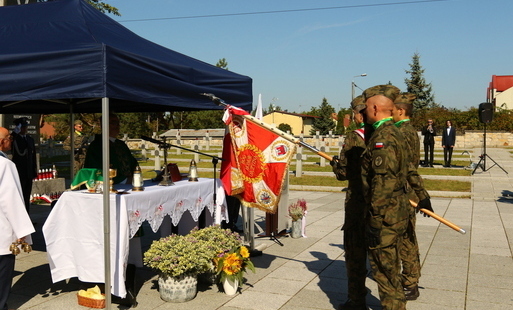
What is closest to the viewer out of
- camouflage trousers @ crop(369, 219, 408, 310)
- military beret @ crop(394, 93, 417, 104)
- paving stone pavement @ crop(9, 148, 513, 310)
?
camouflage trousers @ crop(369, 219, 408, 310)

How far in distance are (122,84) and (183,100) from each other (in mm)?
1097

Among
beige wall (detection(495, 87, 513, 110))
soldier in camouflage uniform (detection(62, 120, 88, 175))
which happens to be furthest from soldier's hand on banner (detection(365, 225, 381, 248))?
beige wall (detection(495, 87, 513, 110))

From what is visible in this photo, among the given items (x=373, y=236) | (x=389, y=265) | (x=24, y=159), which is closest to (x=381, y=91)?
(x=373, y=236)

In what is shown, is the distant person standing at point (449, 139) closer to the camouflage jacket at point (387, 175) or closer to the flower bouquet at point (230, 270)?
the flower bouquet at point (230, 270)

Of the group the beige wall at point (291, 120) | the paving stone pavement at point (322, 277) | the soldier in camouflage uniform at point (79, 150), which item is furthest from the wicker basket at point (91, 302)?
the beige wall at point (291, 120)

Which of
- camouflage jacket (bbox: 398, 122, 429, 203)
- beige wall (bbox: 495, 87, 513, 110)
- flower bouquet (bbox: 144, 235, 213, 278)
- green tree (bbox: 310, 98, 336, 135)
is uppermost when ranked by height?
beige wall (bbox: 495, 87, 513, 110)

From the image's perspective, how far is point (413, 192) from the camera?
17.1 ft

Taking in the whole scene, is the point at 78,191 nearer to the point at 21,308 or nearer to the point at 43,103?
the point at 21,308

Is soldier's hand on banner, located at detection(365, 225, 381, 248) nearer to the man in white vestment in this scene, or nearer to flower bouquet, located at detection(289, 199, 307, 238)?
the man in white vestment

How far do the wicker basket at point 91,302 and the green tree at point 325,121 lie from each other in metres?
61.5

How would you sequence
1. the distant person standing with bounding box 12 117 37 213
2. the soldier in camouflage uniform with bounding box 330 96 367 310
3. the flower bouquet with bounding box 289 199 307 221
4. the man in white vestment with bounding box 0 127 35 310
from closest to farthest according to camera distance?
the man in white vestment with bounding box 0 127 35 310 → the soldier in camouflage uniform with bounding box 330 96 367 310 → the flower bouquet with bounding box 289 199 307 221 → the distant person standing with bounding box 12 117 37 213

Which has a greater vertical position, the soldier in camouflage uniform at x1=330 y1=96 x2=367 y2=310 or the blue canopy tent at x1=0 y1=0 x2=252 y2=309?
the blue canopy tent at x1=0 y1=0 x2=252 y2=309

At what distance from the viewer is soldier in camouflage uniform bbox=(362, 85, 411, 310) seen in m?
4.09

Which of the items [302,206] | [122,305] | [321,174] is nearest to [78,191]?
[122,305]
